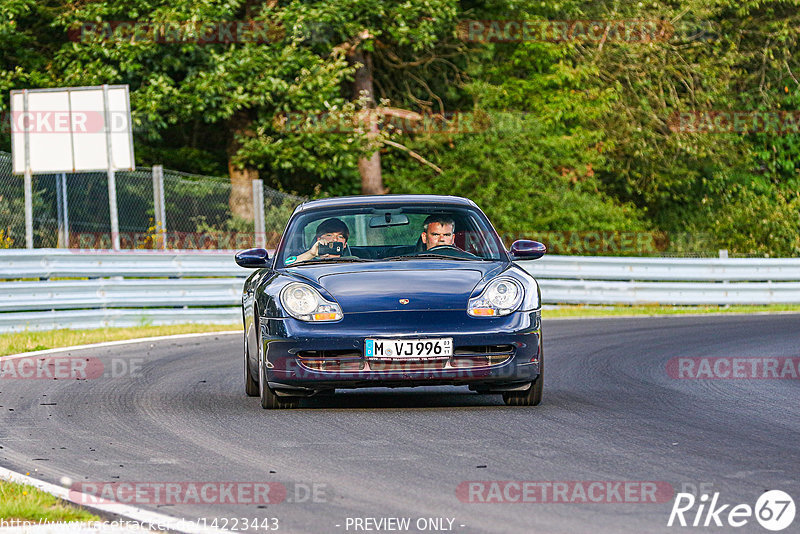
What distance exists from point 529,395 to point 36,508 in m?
3.94

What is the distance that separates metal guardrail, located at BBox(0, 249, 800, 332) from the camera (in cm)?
1630

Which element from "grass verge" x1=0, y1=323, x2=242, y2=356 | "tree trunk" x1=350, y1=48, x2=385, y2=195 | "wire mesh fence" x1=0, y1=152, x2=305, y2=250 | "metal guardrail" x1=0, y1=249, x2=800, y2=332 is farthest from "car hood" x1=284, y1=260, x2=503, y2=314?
"tree trunk" x1=350, y1=48, x2=385, y2=195

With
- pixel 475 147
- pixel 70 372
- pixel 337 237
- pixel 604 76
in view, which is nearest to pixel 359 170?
pixel 475 147

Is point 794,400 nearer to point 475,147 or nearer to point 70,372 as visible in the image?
point 70,372

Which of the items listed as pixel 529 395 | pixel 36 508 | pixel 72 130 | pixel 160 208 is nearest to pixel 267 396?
pixel 529 395

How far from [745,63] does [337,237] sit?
29.9m

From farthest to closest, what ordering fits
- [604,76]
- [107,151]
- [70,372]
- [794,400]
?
[604,76] < [107,151] < [70,372] < [794,400]

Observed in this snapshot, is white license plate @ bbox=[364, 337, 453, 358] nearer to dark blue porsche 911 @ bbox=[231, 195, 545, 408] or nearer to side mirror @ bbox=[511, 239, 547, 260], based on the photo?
dark blue porsche 911 @ bbox=[231, 195, 545, 408]

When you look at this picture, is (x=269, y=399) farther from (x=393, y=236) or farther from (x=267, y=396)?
(x=393, y=236)

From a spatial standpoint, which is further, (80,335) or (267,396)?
(80,335)

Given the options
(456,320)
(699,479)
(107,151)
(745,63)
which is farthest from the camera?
(745,63)

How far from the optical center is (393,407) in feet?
28.4

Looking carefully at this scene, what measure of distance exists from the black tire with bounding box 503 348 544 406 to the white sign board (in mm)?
11543

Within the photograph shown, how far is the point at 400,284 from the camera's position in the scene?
8.34 meters
